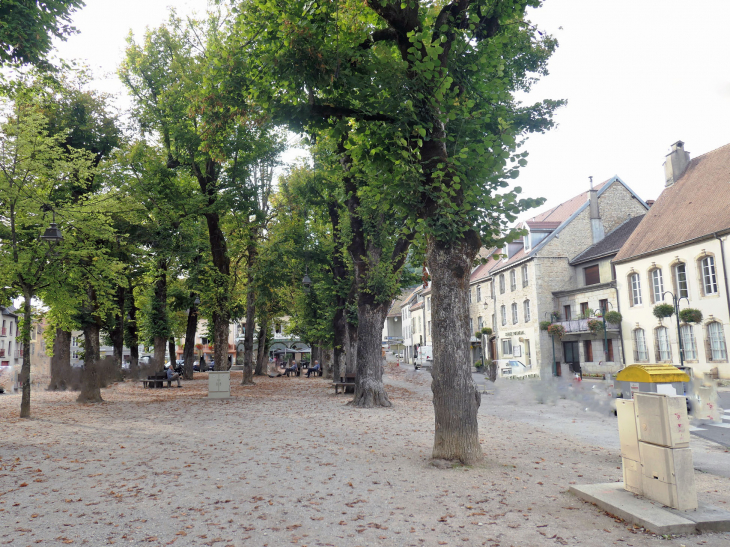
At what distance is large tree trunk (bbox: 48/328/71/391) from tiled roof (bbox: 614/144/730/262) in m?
29.4

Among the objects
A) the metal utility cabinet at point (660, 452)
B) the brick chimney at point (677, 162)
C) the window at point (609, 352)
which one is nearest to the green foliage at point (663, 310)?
the window at point (609, 352)

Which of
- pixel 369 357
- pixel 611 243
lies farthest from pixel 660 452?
pixel 611 243

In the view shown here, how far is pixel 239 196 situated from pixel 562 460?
18354mm

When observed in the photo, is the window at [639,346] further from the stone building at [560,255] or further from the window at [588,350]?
the stone building at [560,255]

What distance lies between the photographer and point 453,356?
8.05 metres

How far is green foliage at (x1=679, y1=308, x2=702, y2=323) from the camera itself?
84.7 ft

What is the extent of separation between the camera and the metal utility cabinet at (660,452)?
5281 mm

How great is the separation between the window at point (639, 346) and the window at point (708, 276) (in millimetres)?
5000

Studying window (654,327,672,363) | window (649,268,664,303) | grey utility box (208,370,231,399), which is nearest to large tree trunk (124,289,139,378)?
grey utility box (208,370,231,399)

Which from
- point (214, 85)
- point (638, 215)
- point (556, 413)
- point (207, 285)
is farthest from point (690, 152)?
point (214, 85)

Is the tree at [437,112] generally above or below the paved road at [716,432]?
above

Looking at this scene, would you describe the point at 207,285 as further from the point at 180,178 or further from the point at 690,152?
the point at 690,152

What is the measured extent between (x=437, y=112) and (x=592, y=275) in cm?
3181

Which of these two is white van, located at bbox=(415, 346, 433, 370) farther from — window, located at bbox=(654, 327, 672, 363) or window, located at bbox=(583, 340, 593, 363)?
window, located at bbox=(654, 327, 672, 363)
